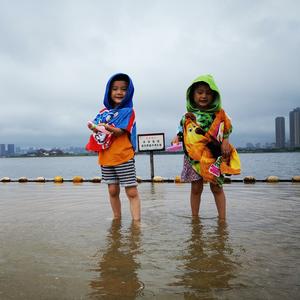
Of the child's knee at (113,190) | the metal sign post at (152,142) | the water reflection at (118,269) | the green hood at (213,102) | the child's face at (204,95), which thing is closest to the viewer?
the water reflection at (118,269)

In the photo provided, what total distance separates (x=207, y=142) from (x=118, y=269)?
2.07 m

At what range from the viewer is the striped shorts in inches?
161

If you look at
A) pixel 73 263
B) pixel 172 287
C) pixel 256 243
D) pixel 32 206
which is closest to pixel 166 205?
pixel 32 206

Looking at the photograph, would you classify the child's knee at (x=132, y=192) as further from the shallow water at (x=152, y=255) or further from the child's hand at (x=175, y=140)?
the child's hand at (x=175, y=140)

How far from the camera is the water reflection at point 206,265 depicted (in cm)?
199

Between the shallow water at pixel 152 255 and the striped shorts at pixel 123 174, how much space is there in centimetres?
46

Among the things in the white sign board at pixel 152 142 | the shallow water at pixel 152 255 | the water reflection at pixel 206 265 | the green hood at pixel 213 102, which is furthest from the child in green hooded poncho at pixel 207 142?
the white sign board at pixel 152 142

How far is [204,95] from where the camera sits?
405cm

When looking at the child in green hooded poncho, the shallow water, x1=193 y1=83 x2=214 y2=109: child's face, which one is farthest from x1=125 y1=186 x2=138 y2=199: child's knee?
x1=193 y1=83 x2=214 y2=109: child's face

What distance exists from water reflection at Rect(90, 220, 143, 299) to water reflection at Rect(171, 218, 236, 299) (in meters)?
0.27

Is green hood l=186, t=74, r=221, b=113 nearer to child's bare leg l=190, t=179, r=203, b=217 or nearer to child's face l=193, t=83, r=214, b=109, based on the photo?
child's face l=193, t=83, r=214, b=109

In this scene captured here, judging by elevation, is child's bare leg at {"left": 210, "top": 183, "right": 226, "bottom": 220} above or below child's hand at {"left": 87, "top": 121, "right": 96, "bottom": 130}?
below

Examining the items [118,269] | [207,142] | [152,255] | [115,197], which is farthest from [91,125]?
[118,269]

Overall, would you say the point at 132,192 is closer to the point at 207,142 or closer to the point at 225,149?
the point at 207,142
